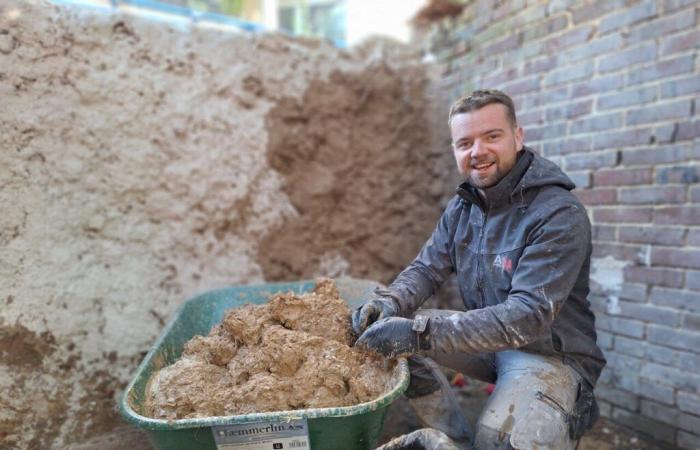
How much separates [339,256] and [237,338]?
1540 mm

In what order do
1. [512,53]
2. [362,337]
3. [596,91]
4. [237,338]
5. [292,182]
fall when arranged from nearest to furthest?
[362,337], [237,338], [596,91], [512,53], [292,182]

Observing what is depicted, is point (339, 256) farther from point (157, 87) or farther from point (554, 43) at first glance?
point (554, 43)

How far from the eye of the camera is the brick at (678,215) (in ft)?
6.97

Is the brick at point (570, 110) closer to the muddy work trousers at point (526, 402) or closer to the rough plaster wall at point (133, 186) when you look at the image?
the rough plaster wall at point (133, 186)

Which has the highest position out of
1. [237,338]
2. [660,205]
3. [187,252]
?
[660,205]

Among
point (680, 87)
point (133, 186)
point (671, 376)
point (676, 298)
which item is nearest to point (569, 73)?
point (680, 87)

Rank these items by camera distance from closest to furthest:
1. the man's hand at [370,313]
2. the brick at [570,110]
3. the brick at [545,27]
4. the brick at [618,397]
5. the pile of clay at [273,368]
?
the pile of clay at [273,368]
the man's hand at [370,313]
the brick at [618,397]
the brick at [570,110]
the brick at [545,27]

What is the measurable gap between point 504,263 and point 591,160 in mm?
1060

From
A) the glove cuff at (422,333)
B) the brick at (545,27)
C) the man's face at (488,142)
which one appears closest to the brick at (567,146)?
the brick at (545,27)

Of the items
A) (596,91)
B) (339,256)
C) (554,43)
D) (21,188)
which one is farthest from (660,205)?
(21,188)

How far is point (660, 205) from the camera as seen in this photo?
7.38 feet

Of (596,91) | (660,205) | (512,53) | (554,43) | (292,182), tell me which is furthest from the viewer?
(292,182)

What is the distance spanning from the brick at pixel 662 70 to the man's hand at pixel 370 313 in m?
1.63

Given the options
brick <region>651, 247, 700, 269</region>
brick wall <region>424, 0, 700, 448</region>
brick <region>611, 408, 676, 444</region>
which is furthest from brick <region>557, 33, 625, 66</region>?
brick <region>611, 408, 676, 444</region>
